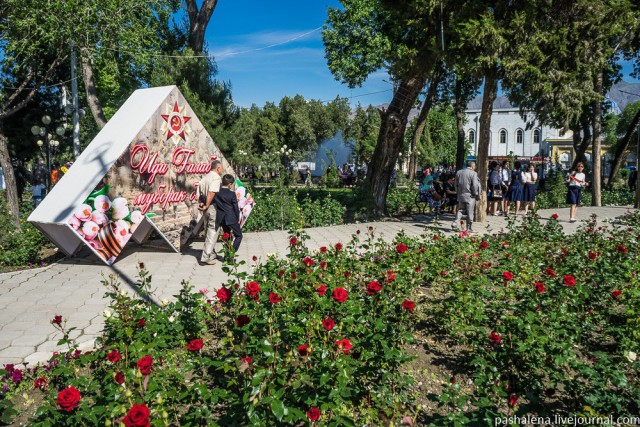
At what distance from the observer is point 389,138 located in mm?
13305

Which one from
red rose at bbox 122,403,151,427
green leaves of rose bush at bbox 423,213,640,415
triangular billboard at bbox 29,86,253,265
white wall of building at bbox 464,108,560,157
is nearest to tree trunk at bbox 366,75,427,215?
triangular billboard at bbox 29,86,253,265

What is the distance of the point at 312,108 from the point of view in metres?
54.8

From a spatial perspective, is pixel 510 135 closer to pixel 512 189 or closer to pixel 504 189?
pixel 504 189

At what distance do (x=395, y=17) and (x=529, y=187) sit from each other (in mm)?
6855

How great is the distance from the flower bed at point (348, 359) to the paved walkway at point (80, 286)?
0.88m

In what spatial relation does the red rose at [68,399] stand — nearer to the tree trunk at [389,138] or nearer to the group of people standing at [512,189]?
the tree trunk at [389,138]

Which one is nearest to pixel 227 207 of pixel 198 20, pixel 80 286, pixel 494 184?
pixel 80 286

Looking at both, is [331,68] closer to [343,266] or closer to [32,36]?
[32,36]

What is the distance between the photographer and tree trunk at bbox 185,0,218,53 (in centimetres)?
1798

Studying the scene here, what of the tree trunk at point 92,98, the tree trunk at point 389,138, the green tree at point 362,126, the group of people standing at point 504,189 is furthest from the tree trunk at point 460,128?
the green tree at point 362,126

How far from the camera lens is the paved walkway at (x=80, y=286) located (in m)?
4.66

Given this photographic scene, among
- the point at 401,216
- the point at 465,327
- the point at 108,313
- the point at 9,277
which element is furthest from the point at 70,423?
the point at 401,216
